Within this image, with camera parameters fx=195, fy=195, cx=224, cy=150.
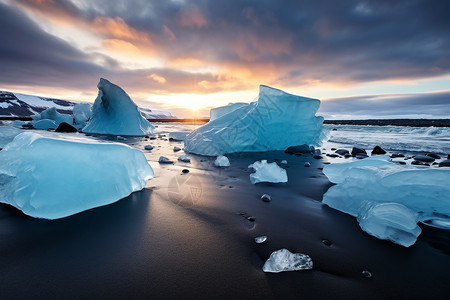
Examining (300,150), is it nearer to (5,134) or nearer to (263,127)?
(263,127)

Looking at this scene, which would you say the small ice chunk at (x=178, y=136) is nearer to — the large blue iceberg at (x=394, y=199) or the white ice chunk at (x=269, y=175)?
the white ice chunk at (x=269, y=175)

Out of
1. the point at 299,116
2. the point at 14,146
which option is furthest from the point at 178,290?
the point at 299,116

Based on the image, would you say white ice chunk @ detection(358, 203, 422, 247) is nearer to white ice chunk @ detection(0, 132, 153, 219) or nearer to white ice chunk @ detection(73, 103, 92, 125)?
white ice chunk @ detection(0, 132, 153, 219)

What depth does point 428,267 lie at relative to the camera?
121cm

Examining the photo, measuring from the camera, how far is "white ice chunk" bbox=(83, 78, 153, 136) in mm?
11594

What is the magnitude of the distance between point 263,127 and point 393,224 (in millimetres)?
5375

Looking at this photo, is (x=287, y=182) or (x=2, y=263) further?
(x=287, y=182)

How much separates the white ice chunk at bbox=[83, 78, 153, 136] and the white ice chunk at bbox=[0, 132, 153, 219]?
414 inches

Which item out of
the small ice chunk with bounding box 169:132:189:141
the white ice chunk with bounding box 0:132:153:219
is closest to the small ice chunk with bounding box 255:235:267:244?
the white ice chunk with bounding box 0:132:153:219

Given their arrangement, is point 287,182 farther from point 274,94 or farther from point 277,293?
point 274,94

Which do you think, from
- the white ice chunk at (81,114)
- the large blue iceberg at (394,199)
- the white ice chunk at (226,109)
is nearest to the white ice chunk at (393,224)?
the large blue iceberg at (394,199)

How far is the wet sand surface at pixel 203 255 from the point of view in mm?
1007

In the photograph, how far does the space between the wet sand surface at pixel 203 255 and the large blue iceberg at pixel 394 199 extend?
11cm

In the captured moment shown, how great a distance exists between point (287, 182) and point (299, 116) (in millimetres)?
4553
